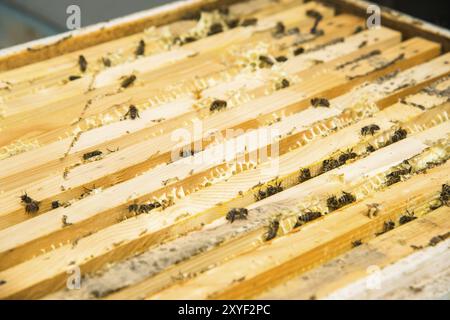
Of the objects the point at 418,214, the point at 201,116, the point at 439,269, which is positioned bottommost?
the point at 439,269

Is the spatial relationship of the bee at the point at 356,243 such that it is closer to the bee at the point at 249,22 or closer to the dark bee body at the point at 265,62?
the dark bee body at the point at 265,62

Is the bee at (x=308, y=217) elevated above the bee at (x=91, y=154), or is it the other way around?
the bee at (x=91, y=154)

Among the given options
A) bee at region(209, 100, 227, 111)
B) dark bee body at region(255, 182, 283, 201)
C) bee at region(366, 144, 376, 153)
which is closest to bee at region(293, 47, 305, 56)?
bee at region(209, 100, 227, 111)

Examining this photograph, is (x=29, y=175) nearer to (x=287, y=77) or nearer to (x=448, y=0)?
(x=287, y=77)

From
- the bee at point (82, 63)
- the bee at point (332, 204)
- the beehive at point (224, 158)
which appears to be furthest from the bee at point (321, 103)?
the bee at point (82, 63)

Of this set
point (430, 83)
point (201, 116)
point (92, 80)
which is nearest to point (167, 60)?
point (92, 80)

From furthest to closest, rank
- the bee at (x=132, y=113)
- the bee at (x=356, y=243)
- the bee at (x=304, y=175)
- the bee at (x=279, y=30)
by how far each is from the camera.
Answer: the bee at (x=279, y=30)
the bee at (x=132, y=113)
the bee at (x=304, y=175)
the bee at (x=356, y=243)

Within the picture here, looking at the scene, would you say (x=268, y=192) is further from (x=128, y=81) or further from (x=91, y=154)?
(x=128, y=81)

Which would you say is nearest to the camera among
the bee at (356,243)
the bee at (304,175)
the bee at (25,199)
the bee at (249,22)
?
the bee at (356,243)
